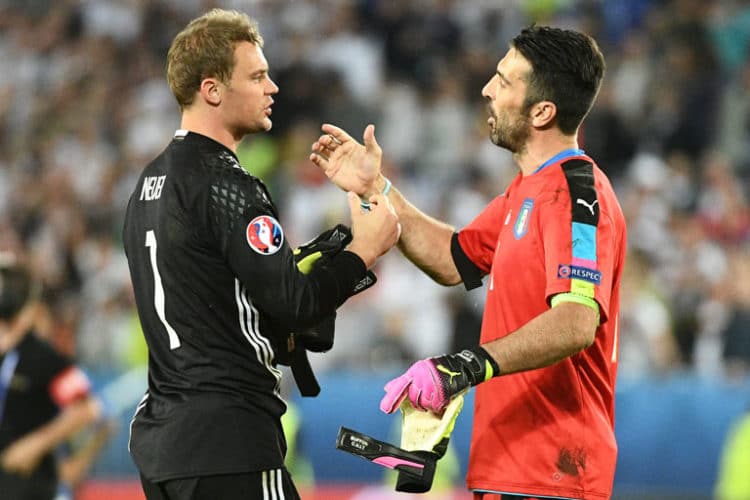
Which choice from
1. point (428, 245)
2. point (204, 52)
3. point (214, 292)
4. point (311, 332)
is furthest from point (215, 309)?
point (428, 245)

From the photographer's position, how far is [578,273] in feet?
14.0

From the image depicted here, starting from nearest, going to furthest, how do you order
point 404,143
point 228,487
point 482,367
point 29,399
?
1. point 228,487
2. point 482,367
3. point 29,399
4. point 404,143

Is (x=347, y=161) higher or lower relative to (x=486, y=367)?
higher

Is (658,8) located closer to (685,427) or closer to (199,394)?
(685,427)

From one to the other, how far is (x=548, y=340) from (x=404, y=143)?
8.33 metres

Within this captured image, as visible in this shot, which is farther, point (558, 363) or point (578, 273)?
point (558, 363)

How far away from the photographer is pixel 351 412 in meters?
9.54

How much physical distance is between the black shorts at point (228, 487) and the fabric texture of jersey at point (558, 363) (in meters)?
0.76

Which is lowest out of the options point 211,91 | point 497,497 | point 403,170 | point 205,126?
point 497,497

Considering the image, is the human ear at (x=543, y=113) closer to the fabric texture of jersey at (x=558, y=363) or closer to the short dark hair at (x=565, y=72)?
the short dark hair at (x=565, y=72)

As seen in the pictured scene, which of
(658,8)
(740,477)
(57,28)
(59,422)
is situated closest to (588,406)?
(59,422)

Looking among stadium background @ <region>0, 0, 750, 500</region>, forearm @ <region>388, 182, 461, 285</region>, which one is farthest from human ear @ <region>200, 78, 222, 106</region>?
stadium background @ <region>0, 0, 750, 500</region>

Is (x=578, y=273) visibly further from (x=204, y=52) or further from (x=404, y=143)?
(x=404, y=143)

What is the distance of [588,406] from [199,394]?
4.37 feet
